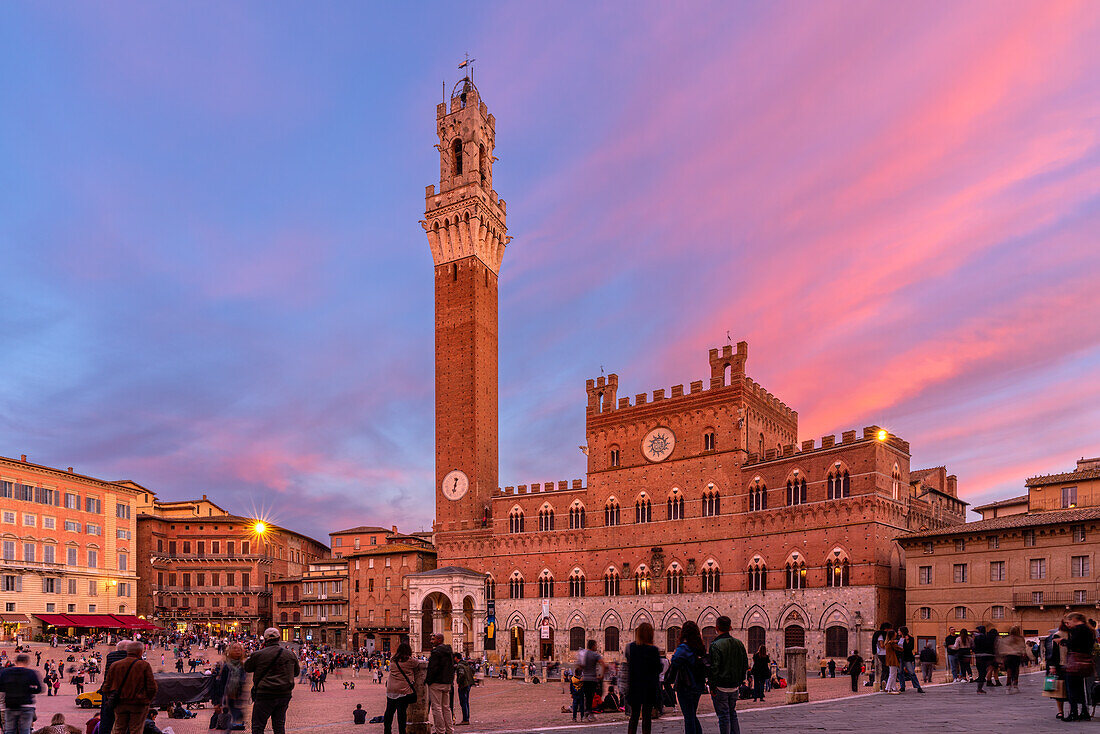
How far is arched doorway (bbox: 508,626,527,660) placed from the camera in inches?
2331

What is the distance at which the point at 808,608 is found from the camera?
46.1 meters

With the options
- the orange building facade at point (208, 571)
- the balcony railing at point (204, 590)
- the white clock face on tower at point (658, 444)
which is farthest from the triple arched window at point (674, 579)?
the balcony railing at point (204, 590)

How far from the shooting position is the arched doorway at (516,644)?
5922 cm

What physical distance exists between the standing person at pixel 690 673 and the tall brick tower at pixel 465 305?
5349cm

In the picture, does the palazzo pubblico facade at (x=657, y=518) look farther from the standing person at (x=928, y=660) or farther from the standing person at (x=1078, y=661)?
the standing person at (x=1078, y=661)

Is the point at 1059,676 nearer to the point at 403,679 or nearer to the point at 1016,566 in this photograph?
the point at 403,679

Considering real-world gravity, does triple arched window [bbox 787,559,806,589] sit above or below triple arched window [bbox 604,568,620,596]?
above

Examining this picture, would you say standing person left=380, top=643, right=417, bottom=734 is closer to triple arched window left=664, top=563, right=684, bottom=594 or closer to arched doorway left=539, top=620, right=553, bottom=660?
triple arched window left=664, top=563, right=684, bottom=594

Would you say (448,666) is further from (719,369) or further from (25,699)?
(719,369)

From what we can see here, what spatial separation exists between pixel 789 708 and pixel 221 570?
78504 millimetres

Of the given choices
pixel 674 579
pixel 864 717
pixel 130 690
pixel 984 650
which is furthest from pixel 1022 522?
pixel 130 690

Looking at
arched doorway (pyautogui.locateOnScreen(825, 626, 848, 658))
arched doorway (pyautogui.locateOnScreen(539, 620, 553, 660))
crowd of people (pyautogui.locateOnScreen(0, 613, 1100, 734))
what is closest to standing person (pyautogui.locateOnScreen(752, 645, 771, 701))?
crowd of people (pyautogui.locateOnScreen(0, 613, 1100, 734))

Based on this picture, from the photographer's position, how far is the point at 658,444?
55500 millimetres

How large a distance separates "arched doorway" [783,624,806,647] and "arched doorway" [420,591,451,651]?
24716 mm
